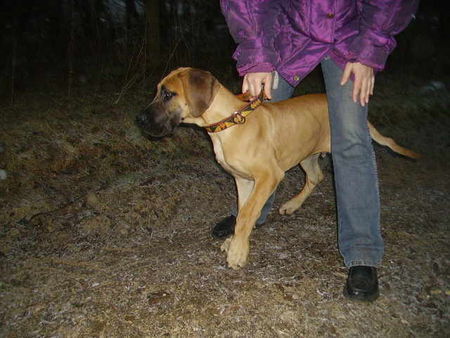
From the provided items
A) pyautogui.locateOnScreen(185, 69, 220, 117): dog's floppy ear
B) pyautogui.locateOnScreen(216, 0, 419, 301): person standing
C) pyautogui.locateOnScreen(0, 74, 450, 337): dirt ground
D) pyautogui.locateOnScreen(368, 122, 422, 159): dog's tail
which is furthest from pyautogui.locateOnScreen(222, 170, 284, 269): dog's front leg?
pyautogui.locateOnScreen(368, 122, 422, 159): dog's tail

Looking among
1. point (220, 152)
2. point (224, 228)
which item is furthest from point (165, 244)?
point (220, 152)

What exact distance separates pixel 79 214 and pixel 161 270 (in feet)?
3.60

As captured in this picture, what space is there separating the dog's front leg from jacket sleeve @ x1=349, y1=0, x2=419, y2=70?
1.03 m

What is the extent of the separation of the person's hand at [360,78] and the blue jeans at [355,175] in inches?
2.3

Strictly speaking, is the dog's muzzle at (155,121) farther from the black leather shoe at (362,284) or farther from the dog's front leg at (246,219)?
the black leather shoe at (362,284)

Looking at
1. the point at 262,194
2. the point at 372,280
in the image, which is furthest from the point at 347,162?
the point at 372,280

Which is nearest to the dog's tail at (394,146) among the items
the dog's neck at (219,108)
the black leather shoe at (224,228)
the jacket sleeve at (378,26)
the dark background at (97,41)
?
the jacket sleeve at (378,26)

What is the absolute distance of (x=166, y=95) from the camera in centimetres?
264

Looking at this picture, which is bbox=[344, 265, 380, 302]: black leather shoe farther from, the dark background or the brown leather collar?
the dark background

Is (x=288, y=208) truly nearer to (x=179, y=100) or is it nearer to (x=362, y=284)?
(x=362, y=284)

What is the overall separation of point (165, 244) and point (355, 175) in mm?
1593

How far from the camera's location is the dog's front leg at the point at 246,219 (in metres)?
2.65

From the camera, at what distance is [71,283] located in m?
2.45

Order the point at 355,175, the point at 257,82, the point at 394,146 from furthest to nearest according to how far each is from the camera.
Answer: the point at 394,146 → the point at 257,82 → the point at 355,175
